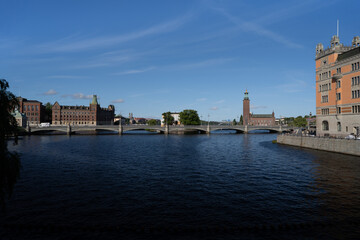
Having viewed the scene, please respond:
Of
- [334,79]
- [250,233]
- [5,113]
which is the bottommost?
[250,233]

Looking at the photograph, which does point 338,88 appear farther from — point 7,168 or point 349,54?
point 7,168

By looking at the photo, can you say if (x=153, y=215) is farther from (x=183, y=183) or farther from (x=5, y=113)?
(x=5, y=113)

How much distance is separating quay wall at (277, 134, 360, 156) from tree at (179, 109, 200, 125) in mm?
101936

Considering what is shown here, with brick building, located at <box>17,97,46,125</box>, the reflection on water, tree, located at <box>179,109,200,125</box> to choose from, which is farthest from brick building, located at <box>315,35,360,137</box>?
brick building, located at <box>17,97,46,125</box>

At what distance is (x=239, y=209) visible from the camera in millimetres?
19781

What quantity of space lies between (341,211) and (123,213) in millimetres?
17670

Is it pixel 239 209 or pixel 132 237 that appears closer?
pixel 132 237

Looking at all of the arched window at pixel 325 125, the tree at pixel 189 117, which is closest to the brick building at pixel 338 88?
the arched window at pixel 325 125

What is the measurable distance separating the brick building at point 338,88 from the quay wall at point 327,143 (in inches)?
270

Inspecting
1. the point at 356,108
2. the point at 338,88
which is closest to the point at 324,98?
the point at 338,88

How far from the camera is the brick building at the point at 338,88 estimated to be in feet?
181

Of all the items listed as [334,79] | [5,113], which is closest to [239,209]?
[5,113]

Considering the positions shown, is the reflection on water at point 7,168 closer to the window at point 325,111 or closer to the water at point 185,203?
the water at point 185,203

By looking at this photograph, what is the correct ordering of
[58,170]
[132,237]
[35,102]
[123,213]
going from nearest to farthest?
1. [132,237]
2. [123,213]
3. [58,170]
4. [35,102]
